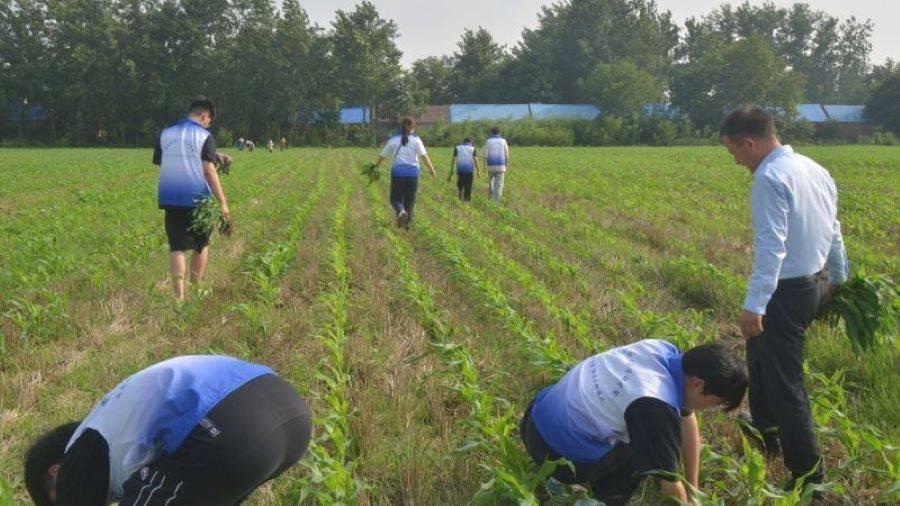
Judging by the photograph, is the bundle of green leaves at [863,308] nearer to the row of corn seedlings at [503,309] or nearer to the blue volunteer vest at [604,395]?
the blue volunteer vest at [604,395]

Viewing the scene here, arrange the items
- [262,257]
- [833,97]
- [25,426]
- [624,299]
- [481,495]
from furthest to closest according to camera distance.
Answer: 1. [833,97]
2. [262,257]
3. [624,299]
4. [25,426]
5. [481,495]

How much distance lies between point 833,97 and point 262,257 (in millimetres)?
123465

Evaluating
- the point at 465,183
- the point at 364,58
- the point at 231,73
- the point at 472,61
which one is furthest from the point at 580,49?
the point at 465,183

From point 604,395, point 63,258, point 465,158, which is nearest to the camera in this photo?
point 604,395

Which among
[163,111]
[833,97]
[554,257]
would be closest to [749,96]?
[833,97]

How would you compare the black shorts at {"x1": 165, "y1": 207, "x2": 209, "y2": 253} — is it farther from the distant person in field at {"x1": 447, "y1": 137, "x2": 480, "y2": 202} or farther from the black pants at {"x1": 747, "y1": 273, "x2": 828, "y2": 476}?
the distant person in field at {"x1": 447, "y1": 137, "x2": 480, "y2": 202}

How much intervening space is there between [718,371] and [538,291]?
391cm

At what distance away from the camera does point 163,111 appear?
64.1 metres

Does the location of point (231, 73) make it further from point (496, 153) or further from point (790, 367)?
point (790, 367)

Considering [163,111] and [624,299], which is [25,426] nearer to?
[624,299]

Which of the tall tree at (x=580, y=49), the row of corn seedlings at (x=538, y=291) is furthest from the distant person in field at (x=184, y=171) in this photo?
the tall tree at (x=580, y=49)

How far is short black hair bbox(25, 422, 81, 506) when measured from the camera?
2.24 meters

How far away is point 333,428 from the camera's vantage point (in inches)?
138

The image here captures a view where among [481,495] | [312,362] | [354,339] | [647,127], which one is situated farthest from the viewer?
[647,127]
